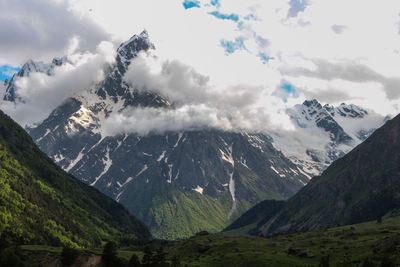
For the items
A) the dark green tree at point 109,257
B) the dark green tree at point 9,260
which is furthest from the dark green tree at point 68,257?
the dark green tree at point 9,260

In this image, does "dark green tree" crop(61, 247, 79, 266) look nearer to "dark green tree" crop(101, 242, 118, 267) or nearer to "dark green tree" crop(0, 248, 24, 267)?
"dark green tree" crop(101, 242, 118, 267)

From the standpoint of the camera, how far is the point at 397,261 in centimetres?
17975

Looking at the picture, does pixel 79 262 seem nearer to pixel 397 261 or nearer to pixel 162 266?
pixel 162 266

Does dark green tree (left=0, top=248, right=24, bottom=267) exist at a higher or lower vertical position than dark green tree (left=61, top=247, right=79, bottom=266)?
higher

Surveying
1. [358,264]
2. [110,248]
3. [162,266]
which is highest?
[110,248]

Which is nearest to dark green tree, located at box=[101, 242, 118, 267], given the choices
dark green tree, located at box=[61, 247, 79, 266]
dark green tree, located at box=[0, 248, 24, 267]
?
dark green tree, located at box=[61, 247, 79, 266]

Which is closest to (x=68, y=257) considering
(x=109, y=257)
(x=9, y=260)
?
(x=109, y=257)

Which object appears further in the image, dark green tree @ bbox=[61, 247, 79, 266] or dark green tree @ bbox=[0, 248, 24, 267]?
dark green tree @ bbox=[61, 247, 79, 266]

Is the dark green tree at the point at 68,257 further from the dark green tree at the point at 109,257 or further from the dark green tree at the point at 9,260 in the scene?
the dark green tree at the point at 9,260

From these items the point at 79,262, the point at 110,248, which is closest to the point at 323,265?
the point at 110,248

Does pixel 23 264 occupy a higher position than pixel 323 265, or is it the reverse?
pixel 23 264

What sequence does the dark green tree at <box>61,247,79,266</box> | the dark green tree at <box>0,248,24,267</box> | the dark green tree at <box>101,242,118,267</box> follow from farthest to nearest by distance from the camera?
1. the dark green tree at <box>101,242,118,267</box>
2. the dark green tree at <box>61,247,79,266</box>
3. the dark green tree at <box>0,248,24,267</box>

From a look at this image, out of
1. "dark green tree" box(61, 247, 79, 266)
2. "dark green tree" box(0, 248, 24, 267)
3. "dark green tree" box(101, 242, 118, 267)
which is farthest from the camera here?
"dark green tree" box(101, 242, 118, 267)

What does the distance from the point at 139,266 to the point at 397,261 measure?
11238 cm
